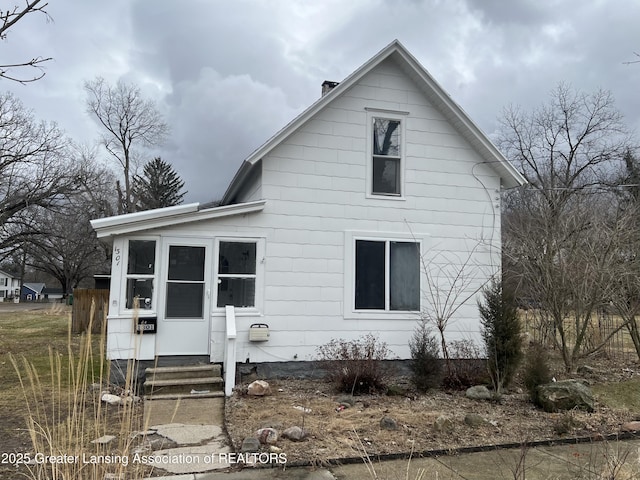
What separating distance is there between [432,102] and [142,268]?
6.78 m

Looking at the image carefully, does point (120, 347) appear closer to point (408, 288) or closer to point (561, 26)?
point (408, 288)

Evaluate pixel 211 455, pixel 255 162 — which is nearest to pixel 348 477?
pixel 211 455

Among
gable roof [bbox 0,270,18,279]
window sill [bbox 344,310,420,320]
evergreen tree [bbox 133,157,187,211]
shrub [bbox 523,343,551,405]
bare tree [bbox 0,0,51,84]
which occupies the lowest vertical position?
shrub [bbox 523,343,551,405]

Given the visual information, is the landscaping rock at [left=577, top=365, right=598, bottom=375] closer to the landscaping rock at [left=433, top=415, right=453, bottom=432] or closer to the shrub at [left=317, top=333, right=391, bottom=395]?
the shrub at [left=317, top=333, right=391, bottom=395]

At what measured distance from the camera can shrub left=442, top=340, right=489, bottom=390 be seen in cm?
841

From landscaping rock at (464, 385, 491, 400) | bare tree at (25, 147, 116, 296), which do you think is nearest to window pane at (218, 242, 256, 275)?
landscaping rock at (464, 385, 491, 400)

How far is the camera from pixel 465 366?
346 inches

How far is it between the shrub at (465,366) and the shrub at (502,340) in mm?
422

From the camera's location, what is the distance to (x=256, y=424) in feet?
19.8

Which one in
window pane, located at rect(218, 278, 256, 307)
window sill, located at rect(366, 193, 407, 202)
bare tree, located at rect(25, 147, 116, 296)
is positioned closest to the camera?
window pane, located at rect(218, 278, 256, 307)

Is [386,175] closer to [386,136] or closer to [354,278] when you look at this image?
[386,136]

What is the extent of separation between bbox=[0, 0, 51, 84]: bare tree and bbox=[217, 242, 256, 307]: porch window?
5.64 metres

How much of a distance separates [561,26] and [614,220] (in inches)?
166

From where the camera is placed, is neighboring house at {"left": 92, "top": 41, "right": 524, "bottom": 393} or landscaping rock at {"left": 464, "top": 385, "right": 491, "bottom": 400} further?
neighboring house at {"left": 92, "top": 41, "right": 524, "bottom": 393}
